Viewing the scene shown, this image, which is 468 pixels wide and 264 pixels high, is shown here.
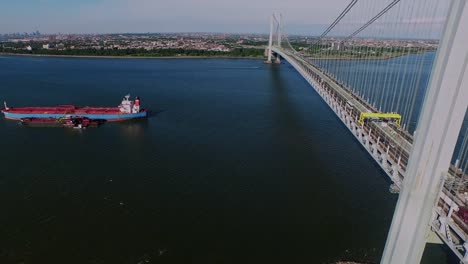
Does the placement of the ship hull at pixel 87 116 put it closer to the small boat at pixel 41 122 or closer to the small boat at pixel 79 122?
the small boat at pixel 41 122

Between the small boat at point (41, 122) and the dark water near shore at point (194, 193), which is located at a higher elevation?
the dark water near shore at point (194, 193)

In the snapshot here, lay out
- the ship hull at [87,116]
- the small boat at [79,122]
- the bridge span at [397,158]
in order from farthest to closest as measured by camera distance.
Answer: the ship hull at [87,116]
the small boat at [79,122]
the bridge span at [397,158]

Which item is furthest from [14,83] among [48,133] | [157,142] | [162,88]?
[157,142]

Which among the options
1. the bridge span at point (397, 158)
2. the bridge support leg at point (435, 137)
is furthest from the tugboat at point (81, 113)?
the bridge support leg at point (435, 137)

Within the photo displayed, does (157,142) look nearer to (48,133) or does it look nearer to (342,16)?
(48,133)

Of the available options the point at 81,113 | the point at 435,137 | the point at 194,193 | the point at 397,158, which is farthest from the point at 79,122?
the point at 435,137

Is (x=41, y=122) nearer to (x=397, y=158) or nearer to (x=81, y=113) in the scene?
(x=81, y=113)

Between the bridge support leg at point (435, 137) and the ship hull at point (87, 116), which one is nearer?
the bridge support leg at point (435, 137)
